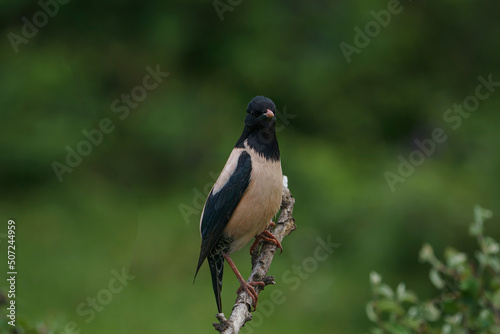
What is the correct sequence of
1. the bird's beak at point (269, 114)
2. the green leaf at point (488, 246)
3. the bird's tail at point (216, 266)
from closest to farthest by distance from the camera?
the green leaf at point (488, 246)
the bird's beak at point (269, 114)
the bird's tail at point (216, 266)

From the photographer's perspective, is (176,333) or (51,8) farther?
(51,8)

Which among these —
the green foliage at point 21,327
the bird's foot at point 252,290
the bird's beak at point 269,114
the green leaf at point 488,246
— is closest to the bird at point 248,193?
the bird's beak at point 269,114

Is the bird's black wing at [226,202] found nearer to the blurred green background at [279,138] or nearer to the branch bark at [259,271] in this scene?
the branch bark at [259,271]

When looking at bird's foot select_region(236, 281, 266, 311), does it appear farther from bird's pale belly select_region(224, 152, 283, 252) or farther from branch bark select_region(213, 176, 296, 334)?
bird's pale belly select_region(224, 152, 283, 252)

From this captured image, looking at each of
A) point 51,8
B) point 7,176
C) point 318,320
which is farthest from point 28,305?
point 51,8

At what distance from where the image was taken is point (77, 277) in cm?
583

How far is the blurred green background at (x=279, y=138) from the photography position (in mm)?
5688

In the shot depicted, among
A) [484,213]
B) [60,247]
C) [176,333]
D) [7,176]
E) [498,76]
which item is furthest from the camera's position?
[498,76]

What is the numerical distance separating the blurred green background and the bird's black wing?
2127 millimetres

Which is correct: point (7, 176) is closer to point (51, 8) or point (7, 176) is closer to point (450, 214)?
point (51, 8)

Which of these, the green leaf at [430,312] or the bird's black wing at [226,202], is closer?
the green leaf at [430,312]

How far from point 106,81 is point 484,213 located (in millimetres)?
5410

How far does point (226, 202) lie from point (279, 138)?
10.6 feet

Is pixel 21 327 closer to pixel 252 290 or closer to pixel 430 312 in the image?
pixel 252 290
